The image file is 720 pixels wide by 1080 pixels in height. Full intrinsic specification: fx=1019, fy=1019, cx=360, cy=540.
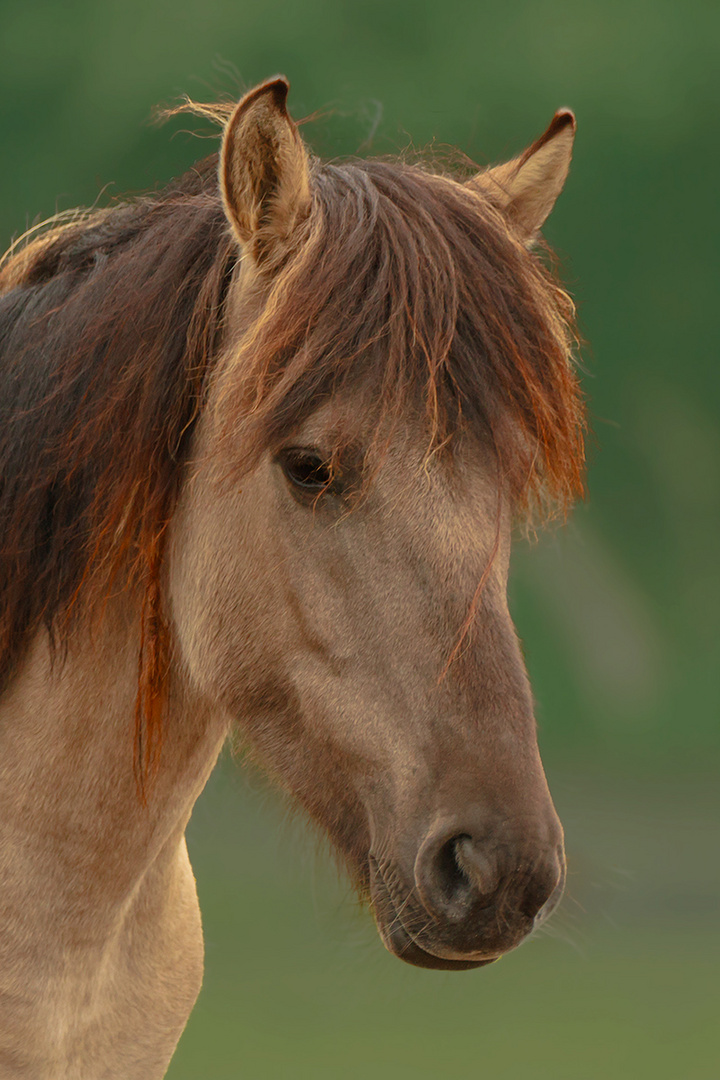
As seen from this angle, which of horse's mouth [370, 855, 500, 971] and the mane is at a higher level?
the mane

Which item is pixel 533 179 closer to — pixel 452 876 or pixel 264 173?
pixel 264 173

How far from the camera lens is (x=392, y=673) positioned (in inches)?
33.8

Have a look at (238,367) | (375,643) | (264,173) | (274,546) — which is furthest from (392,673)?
(264,173)

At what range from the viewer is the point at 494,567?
2.89 ft

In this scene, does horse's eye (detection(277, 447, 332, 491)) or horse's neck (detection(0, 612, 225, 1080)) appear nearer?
horse's eye (detection(277, 447, 332, 491))

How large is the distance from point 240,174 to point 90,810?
63 centimetres

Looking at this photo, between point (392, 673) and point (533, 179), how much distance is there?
576 mm

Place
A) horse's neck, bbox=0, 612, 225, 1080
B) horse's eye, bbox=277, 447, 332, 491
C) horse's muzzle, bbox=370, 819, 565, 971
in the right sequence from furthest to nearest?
horse's neck, bbox=0, 612, 225, 1080, horse's eye, bbox=277, 447, 332, 491, horse's muzzle, bbox=370, 819, 565, 971

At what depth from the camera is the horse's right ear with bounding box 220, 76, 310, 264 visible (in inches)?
34.5

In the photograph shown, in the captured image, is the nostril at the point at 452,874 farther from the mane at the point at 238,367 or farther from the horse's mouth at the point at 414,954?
the mane at the point at 238,367

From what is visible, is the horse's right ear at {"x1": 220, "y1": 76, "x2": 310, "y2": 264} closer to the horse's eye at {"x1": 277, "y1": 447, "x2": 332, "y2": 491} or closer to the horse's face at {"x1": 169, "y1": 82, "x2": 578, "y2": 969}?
the horse's face at {"x1": 169, "y1": 82, "x2": 578, "y2": 969}

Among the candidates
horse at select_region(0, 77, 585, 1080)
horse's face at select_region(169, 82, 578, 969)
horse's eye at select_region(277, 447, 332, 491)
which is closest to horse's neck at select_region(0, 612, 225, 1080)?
horse at select_region(0, 77, 585, 1080)

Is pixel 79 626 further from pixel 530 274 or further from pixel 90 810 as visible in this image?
pixel 530 274

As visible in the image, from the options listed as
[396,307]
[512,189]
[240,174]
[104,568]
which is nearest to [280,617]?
[104,568]
